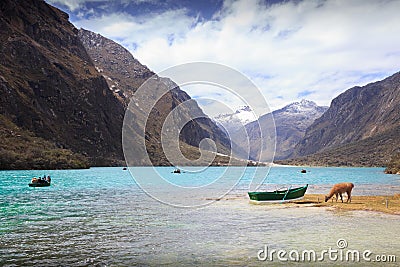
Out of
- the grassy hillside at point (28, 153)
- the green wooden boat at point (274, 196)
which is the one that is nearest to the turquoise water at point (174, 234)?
the green wooden boat at point (274, 196)

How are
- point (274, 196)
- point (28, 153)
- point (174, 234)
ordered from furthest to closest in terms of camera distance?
point (28, 153), point (274, 196), point (174, 234)

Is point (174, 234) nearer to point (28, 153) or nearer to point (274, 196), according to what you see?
point (274, 196)

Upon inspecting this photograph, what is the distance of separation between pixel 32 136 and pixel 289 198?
16113 cm

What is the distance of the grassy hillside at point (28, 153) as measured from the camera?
14757 centimetres

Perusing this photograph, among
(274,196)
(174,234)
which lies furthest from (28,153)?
(174,234)

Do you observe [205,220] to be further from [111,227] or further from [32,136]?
[32,136]

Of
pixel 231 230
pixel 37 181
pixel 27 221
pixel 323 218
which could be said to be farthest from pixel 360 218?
pixel 37 181

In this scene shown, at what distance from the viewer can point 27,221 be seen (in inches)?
1210

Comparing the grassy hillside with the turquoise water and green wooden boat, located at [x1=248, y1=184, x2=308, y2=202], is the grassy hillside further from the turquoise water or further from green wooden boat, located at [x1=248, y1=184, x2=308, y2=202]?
green wooden boat, located at [x1=248, y1=184, x2=308, y2=202]

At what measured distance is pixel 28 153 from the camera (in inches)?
6181

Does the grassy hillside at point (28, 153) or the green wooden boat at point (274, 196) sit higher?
the grassy hillside at point (28, 153)

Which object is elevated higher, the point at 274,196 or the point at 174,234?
the point at 274,196

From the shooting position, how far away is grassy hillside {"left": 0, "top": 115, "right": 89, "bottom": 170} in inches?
5810

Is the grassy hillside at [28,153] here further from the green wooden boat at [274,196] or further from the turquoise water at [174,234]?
the green wooden boat at [274,196]
